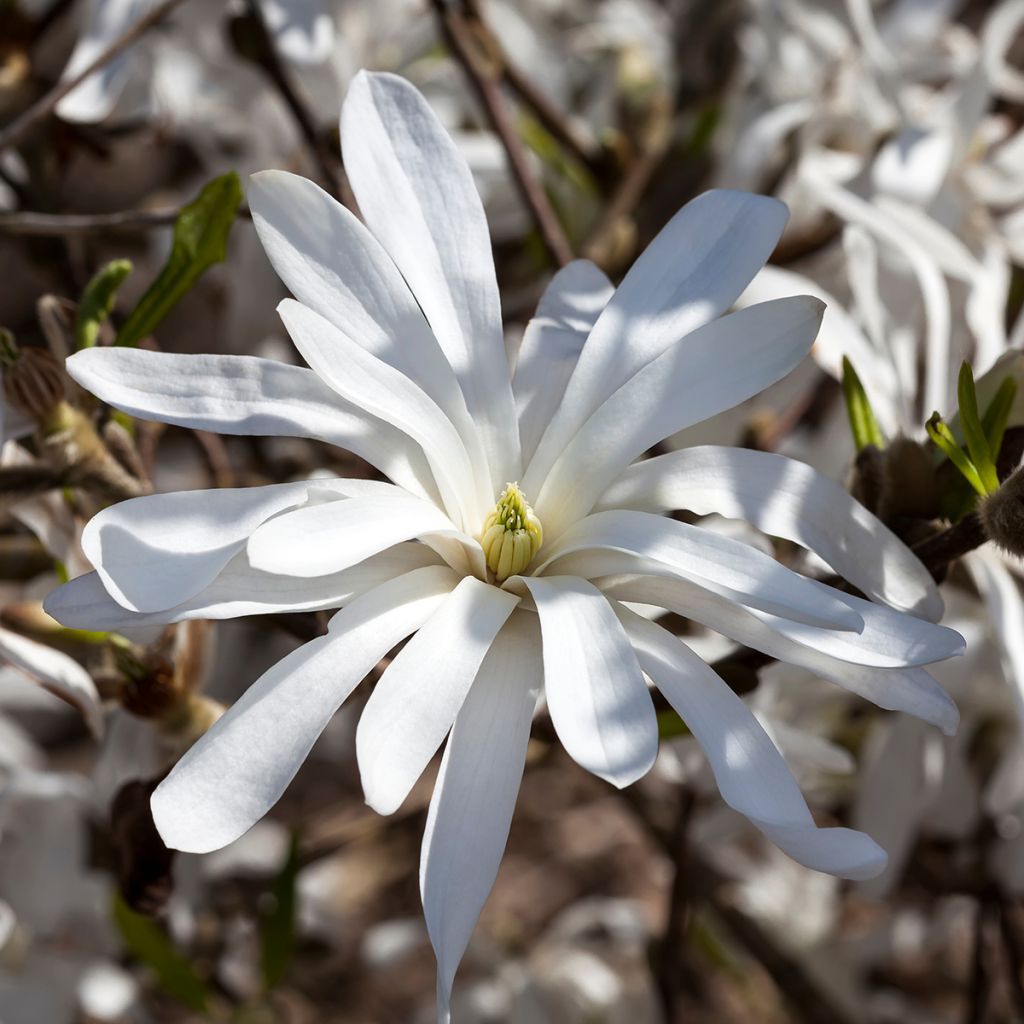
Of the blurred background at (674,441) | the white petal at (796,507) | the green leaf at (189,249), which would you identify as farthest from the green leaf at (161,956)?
the white petal at (796,507)

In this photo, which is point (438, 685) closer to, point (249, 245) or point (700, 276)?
point (700, 276)

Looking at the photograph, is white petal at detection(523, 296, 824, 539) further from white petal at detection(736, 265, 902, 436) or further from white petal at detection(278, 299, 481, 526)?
white petal at detection(736, 265, 902, 436)

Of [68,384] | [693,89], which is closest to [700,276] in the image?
[68,384]

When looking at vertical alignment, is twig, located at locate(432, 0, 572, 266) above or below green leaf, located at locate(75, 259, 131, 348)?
below

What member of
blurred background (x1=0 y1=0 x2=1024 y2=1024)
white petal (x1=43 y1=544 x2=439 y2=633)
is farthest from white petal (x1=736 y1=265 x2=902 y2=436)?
white petal (x1=43 y1=544 x2=439 y2=633)

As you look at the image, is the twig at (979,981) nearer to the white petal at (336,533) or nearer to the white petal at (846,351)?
the white petal at (846,351)

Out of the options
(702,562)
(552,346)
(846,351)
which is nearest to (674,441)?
(846,351)

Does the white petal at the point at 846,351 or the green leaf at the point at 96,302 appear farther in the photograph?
the white petal at the point at 846,351
